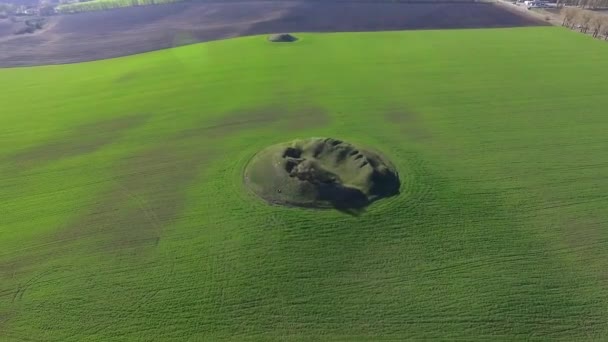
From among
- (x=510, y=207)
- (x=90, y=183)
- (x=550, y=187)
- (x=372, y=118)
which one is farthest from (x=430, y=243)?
(x=90, y=183)

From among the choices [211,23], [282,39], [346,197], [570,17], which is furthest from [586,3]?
[346,197]

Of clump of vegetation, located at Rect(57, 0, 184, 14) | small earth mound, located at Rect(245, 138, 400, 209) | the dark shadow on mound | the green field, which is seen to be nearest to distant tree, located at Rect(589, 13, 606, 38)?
the green field

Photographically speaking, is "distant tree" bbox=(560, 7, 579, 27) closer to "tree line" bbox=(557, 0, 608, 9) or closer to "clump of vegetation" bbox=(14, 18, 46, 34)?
"tree line" bbox=(557, 0, 608, 9)

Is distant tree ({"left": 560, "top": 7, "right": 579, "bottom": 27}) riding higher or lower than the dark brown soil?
higher

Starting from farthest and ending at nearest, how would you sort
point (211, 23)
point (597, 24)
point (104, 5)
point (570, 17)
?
point (104, 5), point (211, 23), point (570, 17), point (597, 24)

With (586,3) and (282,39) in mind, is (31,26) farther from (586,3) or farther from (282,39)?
(586,3)

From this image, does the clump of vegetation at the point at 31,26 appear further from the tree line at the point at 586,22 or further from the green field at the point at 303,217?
the tree line at the point at 586,22

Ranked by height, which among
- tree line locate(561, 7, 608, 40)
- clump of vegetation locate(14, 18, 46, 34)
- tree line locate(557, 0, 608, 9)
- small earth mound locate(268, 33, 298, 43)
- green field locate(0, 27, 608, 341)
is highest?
tree line locate(557, 0, 608, 9)
